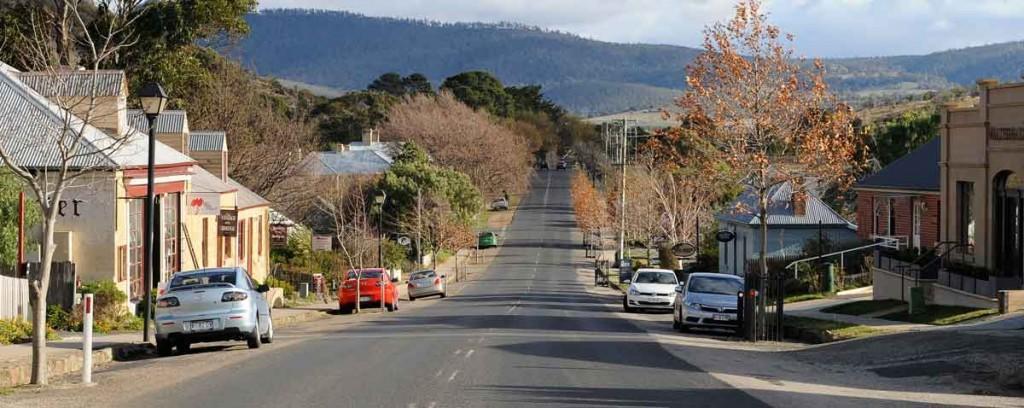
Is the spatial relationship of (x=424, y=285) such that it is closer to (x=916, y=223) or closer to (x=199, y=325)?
(x=916, y=223)

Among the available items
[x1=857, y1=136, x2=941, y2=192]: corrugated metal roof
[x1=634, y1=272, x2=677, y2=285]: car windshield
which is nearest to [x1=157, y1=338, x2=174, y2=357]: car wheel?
[x1=634, y1=272, x2=677, y2=285]: car windshield

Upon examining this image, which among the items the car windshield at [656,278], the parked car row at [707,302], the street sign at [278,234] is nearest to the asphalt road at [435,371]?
the parked car row at [707,302]

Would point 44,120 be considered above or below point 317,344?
above

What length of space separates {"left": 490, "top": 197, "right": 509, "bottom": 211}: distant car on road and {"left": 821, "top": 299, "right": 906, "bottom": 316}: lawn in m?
95.4

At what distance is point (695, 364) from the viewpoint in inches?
810

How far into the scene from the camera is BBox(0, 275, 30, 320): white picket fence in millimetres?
24625

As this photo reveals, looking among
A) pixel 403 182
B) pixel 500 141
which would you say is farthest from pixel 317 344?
pixel 500 141

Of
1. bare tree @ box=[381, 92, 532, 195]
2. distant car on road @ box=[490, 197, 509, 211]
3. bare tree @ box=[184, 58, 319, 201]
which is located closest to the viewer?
bare tree @ box=[184, 58, 319, 201]

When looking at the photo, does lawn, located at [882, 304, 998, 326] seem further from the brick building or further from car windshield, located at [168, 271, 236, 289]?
car windshield, located at [168, 271, 236, 289]

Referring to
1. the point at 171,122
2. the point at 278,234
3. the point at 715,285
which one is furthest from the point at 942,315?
the point at 278,234

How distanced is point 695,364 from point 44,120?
58.4ft

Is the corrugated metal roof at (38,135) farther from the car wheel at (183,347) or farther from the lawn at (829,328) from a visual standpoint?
the lawn at (829,328)

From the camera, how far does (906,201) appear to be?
1864 inches

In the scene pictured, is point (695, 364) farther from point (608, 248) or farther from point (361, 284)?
point (608, 248)
